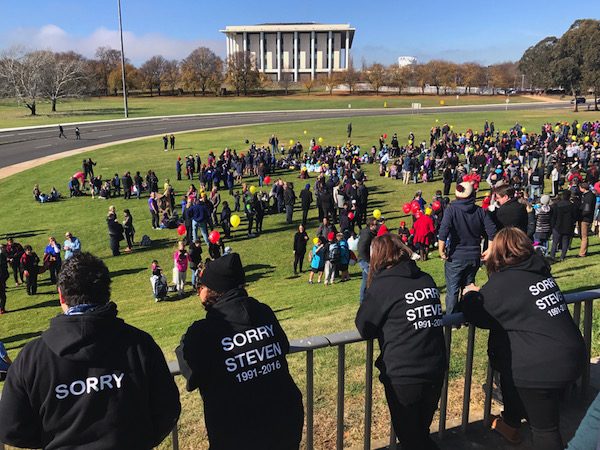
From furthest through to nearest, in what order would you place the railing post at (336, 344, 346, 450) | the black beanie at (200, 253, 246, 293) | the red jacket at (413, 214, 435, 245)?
the red jacket at (413, 214, 435, 245), the railing post at (336, 344, 346, 450), the black beanie at (200, 253, 246, 293)

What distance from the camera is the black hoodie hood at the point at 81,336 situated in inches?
93.4

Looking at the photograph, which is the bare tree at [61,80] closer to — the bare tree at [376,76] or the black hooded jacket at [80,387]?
the bare tree at [376,76]

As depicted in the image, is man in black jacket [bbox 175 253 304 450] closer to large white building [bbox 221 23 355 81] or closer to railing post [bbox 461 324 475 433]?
railing post [bbox 461 324 475 433]

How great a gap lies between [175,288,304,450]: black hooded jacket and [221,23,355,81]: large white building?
151996 millimetres

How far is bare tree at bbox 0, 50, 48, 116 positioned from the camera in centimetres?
7638

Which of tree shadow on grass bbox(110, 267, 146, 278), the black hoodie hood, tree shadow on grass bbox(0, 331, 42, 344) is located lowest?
tree shadow on grass bbox(0, 331, 42, 344)

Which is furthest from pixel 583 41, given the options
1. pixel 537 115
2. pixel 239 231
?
pixel 239 231

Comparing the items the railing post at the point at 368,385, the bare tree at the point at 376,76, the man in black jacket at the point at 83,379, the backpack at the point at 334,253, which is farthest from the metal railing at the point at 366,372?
the bare tree at the point at 376,76

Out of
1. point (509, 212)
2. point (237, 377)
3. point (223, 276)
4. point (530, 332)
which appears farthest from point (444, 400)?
point (509, 212)

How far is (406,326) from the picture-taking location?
338 centimetres

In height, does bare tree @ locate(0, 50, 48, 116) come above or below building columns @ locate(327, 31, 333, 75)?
below

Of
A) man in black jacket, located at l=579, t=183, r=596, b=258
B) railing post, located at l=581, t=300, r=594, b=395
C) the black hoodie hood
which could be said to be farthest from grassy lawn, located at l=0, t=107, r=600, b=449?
the black hoodie hood

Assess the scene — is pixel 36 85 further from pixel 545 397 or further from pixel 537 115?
pixel 545 397

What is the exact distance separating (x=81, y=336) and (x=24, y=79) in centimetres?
8824
